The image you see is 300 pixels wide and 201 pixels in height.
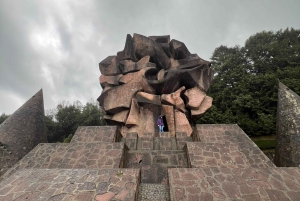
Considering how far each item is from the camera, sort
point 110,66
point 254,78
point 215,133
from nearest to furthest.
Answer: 1. point 215,133
2. point 110,66
3. point 254,78

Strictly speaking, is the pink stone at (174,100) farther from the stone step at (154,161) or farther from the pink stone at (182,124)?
the stone step at (154,161)

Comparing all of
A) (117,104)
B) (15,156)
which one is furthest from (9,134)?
(117,104)

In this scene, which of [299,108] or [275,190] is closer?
[275,190]

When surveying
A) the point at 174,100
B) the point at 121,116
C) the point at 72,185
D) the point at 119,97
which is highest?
the point at 119,97

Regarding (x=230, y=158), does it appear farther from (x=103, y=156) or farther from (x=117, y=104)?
(x=117, y=104)

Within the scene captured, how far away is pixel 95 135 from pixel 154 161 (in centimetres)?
260

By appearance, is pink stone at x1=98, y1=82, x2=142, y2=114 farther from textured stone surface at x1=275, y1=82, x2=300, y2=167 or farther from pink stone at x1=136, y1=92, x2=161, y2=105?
textured stone surface at x1=275, y1=82, x2=300, y2=167

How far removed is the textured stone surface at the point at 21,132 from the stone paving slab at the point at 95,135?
2.09m

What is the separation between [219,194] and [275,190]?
99 cm

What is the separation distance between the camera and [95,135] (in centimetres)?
660

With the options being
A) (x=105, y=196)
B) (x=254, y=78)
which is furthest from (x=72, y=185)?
(x=254, y=78)

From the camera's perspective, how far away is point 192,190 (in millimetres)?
3035

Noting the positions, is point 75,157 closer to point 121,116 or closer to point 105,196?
point 105,196

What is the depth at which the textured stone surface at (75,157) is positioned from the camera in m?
4.68
